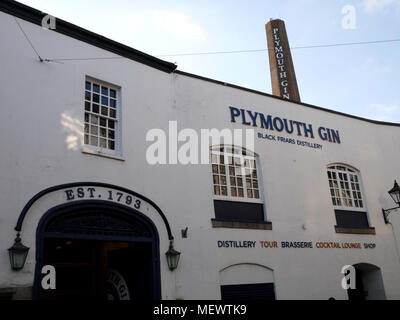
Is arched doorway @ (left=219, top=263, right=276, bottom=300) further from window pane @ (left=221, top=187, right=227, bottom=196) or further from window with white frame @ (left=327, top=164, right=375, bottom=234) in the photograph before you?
window with white frame @ (left=327, top=164, right=375, bottom=234)

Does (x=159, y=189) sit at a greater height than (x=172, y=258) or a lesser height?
greater

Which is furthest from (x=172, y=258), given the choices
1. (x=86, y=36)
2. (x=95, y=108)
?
(x=86, y=36)

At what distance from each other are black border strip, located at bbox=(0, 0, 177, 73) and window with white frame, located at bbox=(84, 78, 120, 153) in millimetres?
1069

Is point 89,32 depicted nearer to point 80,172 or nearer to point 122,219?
point 80,172

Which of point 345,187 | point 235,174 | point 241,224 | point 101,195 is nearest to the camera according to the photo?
point 101,195

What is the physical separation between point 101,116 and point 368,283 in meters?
10.6

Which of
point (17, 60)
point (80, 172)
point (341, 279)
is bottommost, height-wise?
point (341, 279)

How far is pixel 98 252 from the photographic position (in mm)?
11516

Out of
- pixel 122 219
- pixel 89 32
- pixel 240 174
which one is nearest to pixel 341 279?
pixel 240 174

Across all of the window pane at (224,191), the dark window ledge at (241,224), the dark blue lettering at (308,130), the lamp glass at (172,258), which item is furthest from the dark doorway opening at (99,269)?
the dark blue lettering at (308,130)

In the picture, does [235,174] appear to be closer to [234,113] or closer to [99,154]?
[234,113]
